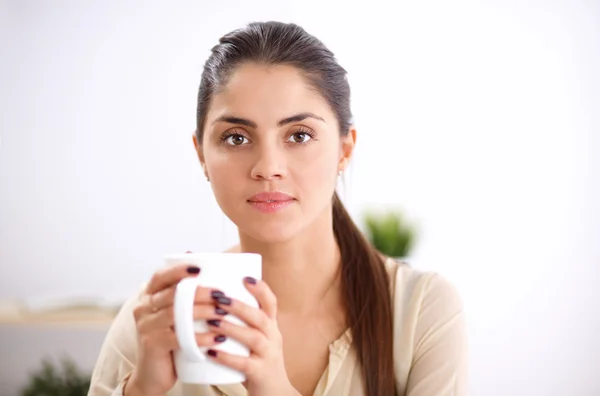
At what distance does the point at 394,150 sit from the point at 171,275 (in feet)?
7.70

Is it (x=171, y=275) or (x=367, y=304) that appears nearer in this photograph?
(x=171, y=275)

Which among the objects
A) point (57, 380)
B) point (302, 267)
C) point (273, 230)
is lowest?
point (57, 380)

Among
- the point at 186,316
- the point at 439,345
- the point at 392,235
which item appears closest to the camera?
the point at 186,316

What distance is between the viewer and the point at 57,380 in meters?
3.20

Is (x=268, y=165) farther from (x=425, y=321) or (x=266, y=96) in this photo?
(x=425, y=321)

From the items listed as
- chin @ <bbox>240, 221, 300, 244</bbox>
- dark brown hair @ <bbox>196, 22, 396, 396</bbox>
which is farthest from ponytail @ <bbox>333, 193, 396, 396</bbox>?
chin @ <bbox>240, 221, 300, 244</bbox>

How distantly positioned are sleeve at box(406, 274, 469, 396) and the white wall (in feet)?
5.86

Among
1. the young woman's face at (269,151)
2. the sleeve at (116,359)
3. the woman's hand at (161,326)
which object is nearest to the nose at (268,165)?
the young woman's face at (269,151)

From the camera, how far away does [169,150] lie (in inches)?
126

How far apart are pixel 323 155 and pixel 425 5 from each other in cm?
216

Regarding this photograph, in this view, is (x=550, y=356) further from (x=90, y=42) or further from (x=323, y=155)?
(x=90, y=42)

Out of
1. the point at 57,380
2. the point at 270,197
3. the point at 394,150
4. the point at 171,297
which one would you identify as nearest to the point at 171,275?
the point at 171,297

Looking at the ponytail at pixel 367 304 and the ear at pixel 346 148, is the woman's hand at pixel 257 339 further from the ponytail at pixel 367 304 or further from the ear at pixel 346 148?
the ear at pixel 346 148

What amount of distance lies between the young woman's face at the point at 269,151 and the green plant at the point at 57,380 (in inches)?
91.3
